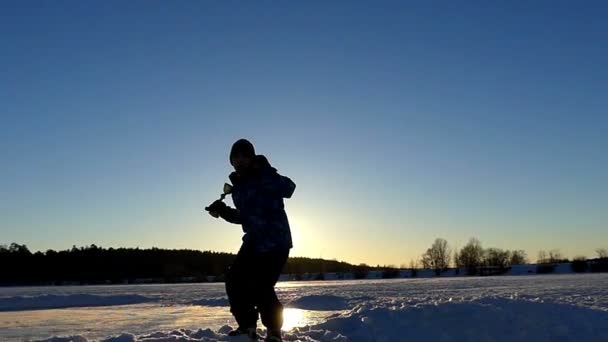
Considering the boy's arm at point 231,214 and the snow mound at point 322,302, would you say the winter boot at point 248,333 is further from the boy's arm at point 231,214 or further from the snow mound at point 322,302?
the snow mound at point 322,302

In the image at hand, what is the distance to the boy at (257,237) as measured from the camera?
5.31m

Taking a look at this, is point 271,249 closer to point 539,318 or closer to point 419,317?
point 419,317

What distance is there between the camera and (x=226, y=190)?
18.5ft

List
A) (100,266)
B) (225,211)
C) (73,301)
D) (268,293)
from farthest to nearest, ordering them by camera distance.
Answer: (100,266)
(73,301)
(225,211)
(268,293)

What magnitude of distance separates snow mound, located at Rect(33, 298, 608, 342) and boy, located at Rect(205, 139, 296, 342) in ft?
1.37

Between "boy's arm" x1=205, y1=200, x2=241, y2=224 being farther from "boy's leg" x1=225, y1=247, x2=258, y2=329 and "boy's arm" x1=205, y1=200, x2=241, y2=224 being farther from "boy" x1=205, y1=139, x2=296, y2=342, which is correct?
"boy's leg" x1=225, y1=247, x2=258, y2=329

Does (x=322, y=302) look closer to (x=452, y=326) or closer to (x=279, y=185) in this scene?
(x=452, y=326)

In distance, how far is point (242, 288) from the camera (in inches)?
214

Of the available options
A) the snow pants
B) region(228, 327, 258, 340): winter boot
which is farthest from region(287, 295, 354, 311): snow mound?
the snow pants

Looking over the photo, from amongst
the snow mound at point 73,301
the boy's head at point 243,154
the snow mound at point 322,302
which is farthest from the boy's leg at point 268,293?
the snow mound at point 73,301

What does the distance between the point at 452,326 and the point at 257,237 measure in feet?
8.26

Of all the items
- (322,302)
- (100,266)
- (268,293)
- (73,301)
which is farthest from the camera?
(100,266)

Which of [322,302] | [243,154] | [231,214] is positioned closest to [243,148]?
[243,154]

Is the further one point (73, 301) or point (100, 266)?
point (100, 266)
